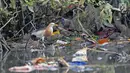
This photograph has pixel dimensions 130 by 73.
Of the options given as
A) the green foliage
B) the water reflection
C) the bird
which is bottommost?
the water reflection

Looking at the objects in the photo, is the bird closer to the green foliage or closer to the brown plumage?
the brown plumage

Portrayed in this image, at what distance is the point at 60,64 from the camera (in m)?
7.51

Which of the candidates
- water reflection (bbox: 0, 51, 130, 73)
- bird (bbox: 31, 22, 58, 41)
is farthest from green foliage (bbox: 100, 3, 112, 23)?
water reflection (bbox: 0, 51, 130, 73)

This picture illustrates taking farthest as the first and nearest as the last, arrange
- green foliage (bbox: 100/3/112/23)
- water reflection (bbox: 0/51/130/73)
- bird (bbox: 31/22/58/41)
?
green foliage (bbox: 100/3/112/23), bird (bbox: 31/22/58/41), water reflection (bbox: 0/51/130/73)

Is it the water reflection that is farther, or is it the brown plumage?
the brown plumage

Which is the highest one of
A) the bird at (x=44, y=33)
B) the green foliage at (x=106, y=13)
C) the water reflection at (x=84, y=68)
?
the green foliage at (x=106, y=13)

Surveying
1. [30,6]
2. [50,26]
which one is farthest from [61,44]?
[30,6]

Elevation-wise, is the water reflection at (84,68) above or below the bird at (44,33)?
below

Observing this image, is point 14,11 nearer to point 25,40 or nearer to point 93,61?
point 25,40

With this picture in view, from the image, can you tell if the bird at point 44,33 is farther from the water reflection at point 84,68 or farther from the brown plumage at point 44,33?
the water reflection at point 84,68

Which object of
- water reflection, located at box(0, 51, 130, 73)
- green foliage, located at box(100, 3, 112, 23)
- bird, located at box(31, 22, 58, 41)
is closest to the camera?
water reflection, located at box(0, 51, 130, 73)

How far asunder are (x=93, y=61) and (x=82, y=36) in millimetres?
3514

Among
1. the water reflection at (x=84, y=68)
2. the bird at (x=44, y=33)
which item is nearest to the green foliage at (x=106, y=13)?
the bird at (x=44, y=33)

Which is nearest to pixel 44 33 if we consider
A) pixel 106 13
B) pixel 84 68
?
pixel 106 13
